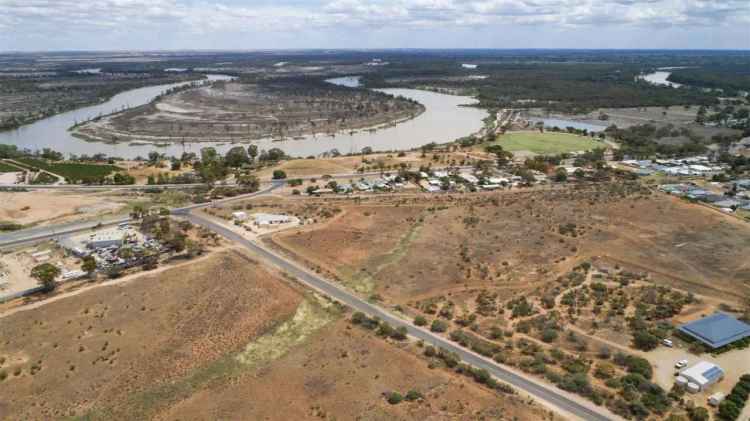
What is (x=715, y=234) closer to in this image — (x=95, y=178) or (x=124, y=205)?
(x=124, y=205)

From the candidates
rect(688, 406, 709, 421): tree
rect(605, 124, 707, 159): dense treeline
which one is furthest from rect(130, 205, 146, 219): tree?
rect(605, 124, 707, 159): dense treeline

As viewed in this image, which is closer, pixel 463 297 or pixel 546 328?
pixel 546 328

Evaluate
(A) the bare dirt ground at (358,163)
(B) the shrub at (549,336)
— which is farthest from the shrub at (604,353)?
(A) the bare dirt ground at (358,163)

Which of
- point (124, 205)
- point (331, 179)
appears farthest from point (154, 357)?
point (331, 179)

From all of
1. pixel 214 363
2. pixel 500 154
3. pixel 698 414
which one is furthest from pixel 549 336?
pixel 500 154

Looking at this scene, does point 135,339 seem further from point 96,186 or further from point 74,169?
point 74,169

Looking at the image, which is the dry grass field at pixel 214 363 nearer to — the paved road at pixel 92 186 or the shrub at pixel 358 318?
the shrub at pixel 358 318
